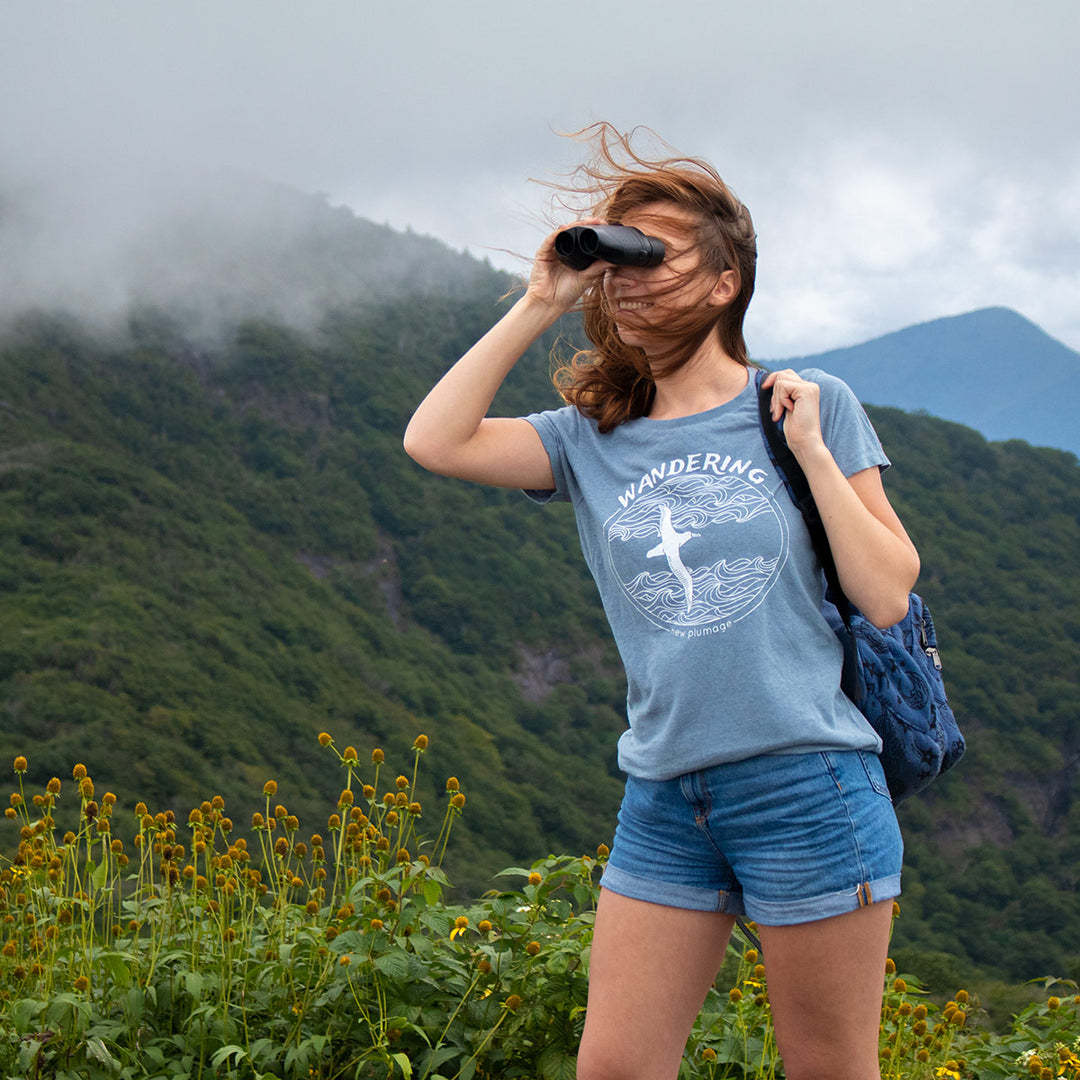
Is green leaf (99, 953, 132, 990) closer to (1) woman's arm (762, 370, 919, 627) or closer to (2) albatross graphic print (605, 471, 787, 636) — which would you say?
(2) albatross graphic print (605, 471, 787, 636)

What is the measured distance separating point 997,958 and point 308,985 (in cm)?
3543

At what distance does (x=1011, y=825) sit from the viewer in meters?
41.1

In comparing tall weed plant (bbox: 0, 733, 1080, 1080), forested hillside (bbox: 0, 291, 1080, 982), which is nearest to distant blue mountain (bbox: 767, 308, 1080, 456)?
forested hillside (bbox: 0, 291, 1080, 982)

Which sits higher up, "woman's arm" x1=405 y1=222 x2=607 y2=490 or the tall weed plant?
"woman's arm" x1=405 y1=222 x2=607 y2=490

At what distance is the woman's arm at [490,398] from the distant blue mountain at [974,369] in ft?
294

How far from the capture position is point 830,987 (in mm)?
1378

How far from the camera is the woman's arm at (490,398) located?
1.63 m

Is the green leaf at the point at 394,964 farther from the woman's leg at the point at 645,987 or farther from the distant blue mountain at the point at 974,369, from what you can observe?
the distant blue mountain at the point at 974,369

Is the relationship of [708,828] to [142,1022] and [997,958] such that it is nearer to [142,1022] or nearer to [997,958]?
[142,1022]

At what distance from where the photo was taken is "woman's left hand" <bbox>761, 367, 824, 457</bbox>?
143 centimetres

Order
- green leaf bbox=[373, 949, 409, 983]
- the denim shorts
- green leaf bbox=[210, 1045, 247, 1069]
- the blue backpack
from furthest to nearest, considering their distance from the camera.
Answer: green leaf bbox=[373, 949, 409, 983] < green leaf bbox=[210, 1045, 247, 1069] < the blue backpack < the denim shorts

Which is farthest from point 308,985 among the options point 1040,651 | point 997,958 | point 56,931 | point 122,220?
point 122,220

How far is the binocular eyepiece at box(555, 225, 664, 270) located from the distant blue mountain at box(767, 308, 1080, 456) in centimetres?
8972

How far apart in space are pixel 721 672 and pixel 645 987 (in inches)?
15.8
